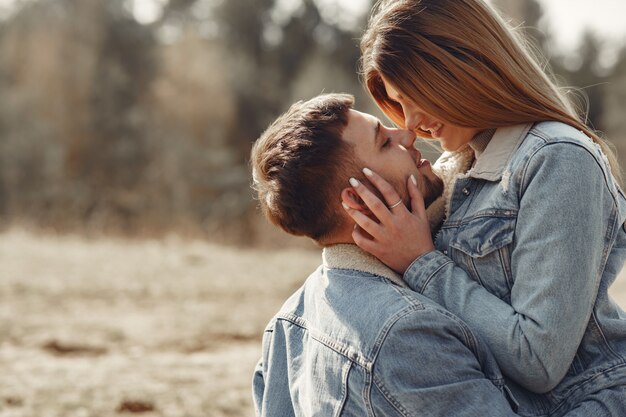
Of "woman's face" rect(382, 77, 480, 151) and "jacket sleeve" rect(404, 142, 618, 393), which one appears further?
"woman's face" rect(382, 77, 480, 151)

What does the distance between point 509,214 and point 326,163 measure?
0.60 m

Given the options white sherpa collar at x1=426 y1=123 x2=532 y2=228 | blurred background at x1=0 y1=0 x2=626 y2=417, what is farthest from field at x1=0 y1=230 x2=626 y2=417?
white sherpa collar at x1=426 y1=123 x2=532 y2=228

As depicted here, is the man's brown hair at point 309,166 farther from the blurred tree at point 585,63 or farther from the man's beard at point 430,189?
the blurred tree at point 585,63

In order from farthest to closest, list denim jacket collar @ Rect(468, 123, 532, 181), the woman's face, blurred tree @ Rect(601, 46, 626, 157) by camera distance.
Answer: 1. blurred tree @ Rect(601, 46, 626, 157)
2. the woman's face
3. denim jacket collar @ Rect(468, 123, 532, 181)

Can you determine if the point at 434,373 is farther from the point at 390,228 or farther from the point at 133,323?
the point at 133,323

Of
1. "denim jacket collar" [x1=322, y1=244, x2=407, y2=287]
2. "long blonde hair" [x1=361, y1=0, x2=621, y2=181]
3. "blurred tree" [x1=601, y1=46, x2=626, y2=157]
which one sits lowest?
"blurred tree" [x1=601, y1=46, x2=626, y2=157]

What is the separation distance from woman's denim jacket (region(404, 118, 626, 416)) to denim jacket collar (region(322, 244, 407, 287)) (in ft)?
0.30

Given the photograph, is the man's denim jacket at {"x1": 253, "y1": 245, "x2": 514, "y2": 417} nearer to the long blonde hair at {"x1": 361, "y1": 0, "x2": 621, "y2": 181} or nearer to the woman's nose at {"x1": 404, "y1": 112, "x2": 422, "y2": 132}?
the woman's nose at {"x1": 404, "y1": 112, "x2": 422, "y2": 132}

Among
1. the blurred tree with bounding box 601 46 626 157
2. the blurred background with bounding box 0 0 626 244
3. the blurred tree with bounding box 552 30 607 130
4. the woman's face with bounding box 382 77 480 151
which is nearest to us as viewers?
the woman's face with bounding box 382 77 480 151

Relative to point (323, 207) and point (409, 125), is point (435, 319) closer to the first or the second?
point (323, 207)

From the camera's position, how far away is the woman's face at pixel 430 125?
96.0 inches

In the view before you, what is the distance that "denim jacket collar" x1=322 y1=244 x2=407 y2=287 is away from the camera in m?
2.35

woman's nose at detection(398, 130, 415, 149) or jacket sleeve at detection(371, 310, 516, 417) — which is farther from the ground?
woman's nose at detection(398, 130, 415, 149)

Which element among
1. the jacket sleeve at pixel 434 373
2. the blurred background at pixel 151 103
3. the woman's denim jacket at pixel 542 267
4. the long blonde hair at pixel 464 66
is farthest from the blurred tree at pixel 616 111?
the jacket sleeve at pixel 434 373
